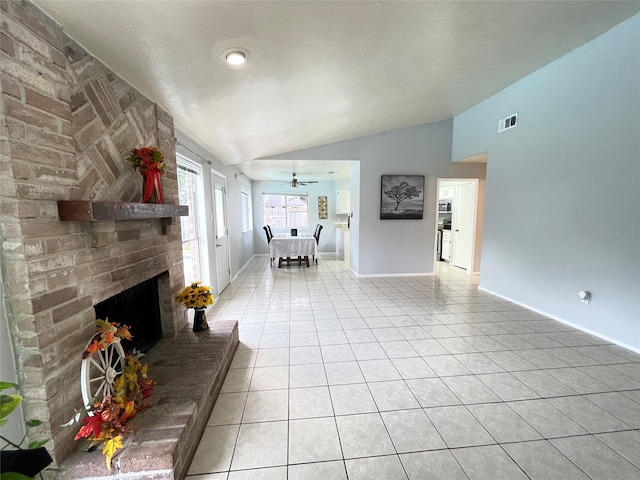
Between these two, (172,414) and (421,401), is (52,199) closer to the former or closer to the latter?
(172,414)

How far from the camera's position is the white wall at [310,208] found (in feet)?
26.0

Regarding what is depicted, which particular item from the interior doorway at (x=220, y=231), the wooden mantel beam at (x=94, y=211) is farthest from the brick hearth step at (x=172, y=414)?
the interior doorway at (x=220, y=231)

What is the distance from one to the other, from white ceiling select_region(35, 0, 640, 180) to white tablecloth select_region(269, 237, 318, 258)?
292cm

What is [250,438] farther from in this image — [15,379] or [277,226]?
[277,226]

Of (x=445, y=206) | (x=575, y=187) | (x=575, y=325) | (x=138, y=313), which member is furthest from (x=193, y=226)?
(x=445, y=206)

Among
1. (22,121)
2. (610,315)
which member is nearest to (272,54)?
(22,121)

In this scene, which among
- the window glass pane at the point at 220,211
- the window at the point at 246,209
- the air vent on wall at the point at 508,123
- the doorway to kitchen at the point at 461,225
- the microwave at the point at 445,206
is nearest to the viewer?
the air vent on wall at the point at 508,123

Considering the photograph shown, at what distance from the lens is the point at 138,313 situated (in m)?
2.01

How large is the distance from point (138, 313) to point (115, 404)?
88 cm

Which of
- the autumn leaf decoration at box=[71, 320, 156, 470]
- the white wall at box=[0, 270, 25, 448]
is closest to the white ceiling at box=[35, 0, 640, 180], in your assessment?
the white wall at box=[0, 270, 25, 448]

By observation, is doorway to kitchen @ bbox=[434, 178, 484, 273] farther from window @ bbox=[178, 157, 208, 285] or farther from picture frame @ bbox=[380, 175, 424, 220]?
window @ bbox=[178, 157, 208, 285]

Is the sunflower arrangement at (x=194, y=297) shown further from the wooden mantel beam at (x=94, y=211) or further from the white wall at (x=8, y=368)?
the white wall at (x=8, y=368)

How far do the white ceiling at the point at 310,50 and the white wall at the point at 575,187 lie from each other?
12.8 inches

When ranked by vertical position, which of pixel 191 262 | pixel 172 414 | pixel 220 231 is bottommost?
pixel 172 414
